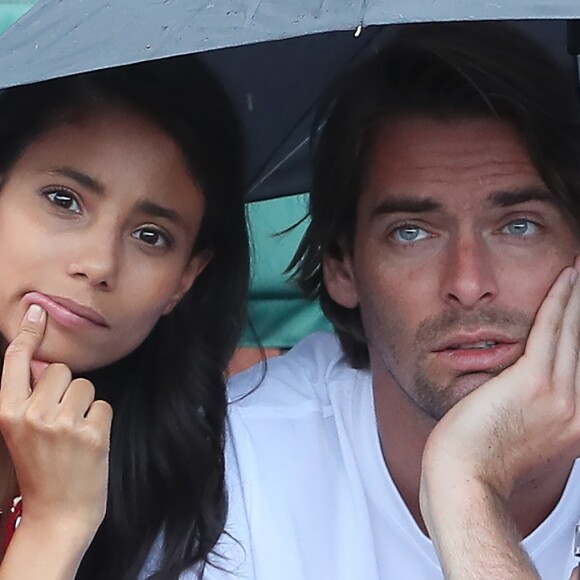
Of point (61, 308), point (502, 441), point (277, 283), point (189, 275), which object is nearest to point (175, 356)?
point (189, 275)

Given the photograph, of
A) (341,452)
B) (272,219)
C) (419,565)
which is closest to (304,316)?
(272,219)

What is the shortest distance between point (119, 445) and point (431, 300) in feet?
2.60

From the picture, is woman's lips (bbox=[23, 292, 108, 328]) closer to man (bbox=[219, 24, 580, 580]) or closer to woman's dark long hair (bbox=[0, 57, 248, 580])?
woman's dark long hair (bbox=[0, 57, 248, 580])

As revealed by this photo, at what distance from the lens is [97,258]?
79.5 inches

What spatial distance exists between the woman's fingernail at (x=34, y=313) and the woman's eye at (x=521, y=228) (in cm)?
94

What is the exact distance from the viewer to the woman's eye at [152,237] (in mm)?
2139

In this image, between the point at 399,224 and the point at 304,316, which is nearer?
the point at 399,224

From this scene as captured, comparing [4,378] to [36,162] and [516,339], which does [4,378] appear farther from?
[516,339]

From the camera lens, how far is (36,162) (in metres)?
2.15

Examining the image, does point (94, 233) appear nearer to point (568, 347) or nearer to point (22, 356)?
point (22, 356)

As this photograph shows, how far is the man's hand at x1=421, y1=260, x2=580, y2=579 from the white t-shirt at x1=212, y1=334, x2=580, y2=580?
0.30 m

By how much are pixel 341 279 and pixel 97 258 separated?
0.82m

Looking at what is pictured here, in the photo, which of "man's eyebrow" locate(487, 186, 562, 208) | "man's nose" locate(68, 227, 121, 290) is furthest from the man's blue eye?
"man's nose" locate(68, 227, 121, 290)

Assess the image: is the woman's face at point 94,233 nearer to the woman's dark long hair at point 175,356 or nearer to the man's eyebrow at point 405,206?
the woman's dark long hair at point 175,356
